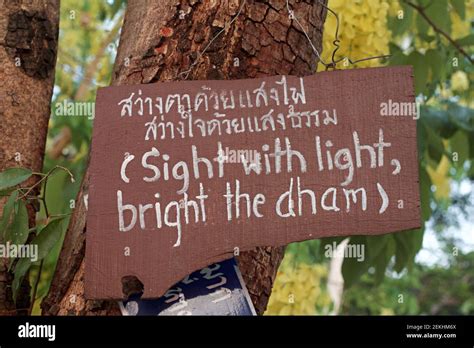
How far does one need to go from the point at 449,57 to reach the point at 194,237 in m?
1.26

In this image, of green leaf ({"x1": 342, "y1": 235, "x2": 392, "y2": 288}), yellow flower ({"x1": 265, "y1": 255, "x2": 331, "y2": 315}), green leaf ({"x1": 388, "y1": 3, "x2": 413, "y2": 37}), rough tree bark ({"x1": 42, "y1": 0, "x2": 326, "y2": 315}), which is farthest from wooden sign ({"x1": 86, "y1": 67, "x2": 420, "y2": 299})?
yellow flower ({"x1": 265, "y1": 255, "x2": 331, "y2": 315})

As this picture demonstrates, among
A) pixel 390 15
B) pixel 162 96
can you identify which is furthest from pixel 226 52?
pixel 390 15

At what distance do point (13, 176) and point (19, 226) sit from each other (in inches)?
2.9

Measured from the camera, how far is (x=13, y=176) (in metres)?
1.18

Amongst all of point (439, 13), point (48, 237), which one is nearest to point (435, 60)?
point (439, 13)

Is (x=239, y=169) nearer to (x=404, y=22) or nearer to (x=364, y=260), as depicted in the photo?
(x=364, y=260)

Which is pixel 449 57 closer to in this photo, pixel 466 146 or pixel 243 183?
pixel 466 146

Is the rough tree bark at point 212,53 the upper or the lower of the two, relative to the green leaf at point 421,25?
lower

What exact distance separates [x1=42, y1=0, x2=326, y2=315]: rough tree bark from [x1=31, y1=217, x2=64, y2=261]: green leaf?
0.02 metres

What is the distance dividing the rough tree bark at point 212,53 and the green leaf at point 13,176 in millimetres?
83

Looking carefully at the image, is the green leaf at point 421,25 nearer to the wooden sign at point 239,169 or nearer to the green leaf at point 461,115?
the green leaf at point 461,115

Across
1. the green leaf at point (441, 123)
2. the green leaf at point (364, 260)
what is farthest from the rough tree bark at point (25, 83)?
the green leaf at point (441, 123)

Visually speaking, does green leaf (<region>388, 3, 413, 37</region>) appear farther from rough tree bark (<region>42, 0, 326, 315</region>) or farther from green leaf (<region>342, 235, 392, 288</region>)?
rough tree bark (<region>42, 0, 326, 315</region>)

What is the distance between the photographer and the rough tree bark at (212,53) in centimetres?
118
